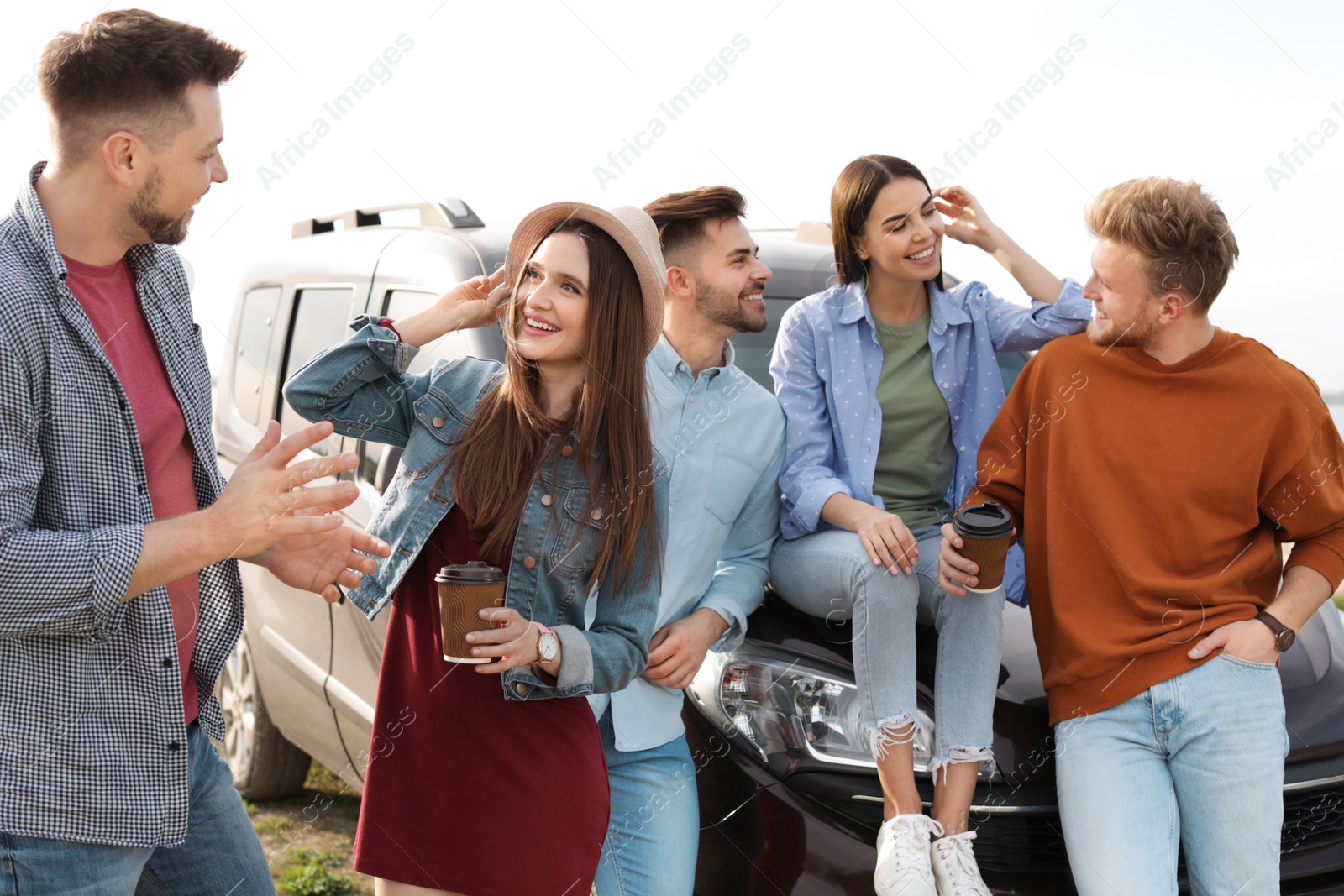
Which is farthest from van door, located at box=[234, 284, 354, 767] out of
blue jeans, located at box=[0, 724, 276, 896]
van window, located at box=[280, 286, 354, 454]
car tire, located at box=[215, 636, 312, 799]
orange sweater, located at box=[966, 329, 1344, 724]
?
orange sweater, located at box=[966, 329, 1344, 724]

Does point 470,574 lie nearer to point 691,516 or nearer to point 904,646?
point 691,516

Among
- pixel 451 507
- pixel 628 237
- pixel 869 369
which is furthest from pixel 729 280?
pixel 451 507

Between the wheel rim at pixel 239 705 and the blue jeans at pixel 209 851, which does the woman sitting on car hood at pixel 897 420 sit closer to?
the blue jeans at pixel 209 851

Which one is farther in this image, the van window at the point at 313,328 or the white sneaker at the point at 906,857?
the van window at the point at 313,328

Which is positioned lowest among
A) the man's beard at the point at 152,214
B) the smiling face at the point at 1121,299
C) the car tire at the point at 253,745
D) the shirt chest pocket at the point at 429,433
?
the car tire at the point at 253,745

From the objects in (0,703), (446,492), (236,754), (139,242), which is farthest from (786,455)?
(236,754)

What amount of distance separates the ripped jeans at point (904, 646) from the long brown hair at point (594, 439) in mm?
687

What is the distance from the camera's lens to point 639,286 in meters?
2.57

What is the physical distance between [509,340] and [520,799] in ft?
3.09

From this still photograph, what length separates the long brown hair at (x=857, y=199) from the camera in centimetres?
353

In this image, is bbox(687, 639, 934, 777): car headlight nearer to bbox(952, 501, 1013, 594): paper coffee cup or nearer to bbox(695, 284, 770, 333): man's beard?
bbox(952, 501, 1013, 594): paper coffee cup

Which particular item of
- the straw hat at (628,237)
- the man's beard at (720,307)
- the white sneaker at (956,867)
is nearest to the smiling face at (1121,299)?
the man's beard at (720,307)

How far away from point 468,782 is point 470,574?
0.47 meters

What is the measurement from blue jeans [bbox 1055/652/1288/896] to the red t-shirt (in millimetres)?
1953
